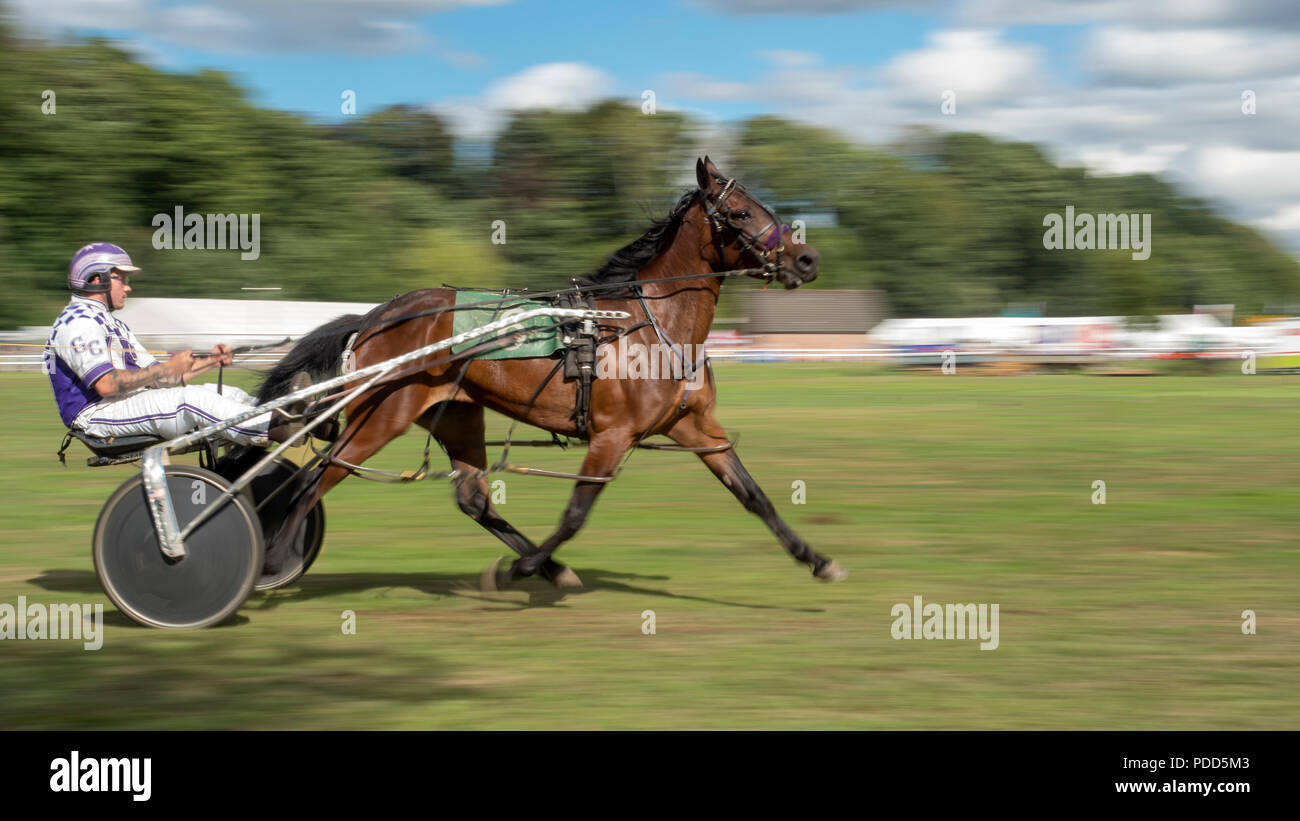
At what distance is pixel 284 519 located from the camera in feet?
22.4

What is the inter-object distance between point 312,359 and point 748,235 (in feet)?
7.77

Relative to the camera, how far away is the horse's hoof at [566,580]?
739cm

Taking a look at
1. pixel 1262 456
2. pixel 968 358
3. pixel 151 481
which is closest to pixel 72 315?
pixel 151 481

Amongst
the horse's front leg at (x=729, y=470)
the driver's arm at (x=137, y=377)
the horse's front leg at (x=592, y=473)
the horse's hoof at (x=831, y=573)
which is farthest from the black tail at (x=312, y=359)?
the horse's hoof at (x=831, y=573)

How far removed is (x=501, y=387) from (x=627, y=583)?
4.97ft

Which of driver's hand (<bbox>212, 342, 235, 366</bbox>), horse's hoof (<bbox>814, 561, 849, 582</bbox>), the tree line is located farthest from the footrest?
the tree line

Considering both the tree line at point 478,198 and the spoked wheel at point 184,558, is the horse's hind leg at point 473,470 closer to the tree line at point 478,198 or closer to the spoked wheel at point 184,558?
the spoked wheel at point 184,558

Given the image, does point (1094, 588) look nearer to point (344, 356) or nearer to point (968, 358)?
point (344, 356)

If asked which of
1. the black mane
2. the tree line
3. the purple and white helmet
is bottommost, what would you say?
the purple and white helmet

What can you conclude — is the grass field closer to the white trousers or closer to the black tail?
the white trousers

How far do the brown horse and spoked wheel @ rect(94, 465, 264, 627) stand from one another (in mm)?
551

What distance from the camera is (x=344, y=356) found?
6.91 metres

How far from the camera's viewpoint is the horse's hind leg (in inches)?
290
